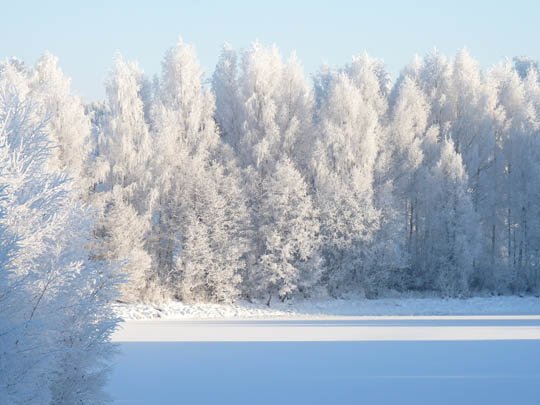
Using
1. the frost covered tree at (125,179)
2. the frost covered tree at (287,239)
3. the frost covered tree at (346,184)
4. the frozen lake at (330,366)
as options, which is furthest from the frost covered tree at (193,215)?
the frozen lake at (330,366)

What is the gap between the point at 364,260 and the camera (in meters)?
30.0

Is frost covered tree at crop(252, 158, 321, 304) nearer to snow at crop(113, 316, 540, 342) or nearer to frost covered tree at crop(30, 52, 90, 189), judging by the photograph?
snow at crop(113, 316, 540, 342)

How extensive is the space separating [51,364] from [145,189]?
22.1 m

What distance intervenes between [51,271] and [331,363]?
7039 millimetres

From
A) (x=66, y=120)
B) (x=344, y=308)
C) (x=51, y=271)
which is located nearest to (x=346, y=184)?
(x=344, y=308)

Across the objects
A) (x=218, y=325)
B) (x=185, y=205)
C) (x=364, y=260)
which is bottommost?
(x=218, y=325)

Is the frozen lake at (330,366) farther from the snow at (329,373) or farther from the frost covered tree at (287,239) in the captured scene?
the frost covered tree at (287,239)

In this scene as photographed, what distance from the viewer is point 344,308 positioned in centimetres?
2859

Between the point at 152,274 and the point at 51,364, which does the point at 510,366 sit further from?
the point at 152,274

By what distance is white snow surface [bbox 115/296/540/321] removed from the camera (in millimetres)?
25781

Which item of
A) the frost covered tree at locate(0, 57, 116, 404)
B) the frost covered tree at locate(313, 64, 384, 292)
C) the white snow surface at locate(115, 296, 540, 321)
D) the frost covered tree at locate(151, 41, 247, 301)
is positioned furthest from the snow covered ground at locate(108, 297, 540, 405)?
the frost covered tree at locate(313, 64, 384, 292)

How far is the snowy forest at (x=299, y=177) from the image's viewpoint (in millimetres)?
27766

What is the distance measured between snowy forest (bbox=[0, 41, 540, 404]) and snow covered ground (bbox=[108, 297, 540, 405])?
24.7 feet

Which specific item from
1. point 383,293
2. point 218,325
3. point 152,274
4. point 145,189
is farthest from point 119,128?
point 383,293
